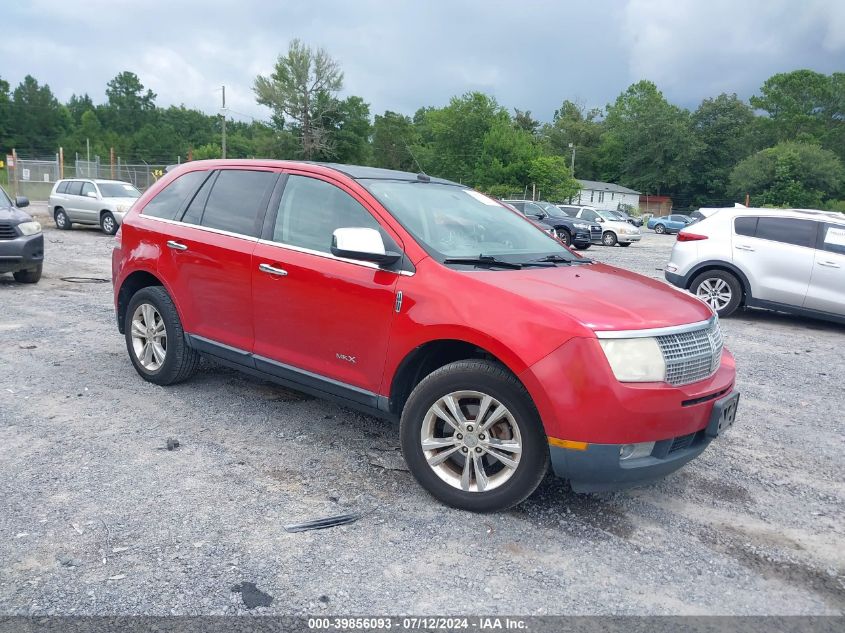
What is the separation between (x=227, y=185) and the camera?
497 cm

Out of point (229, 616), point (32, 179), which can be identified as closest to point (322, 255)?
point (229, 616)

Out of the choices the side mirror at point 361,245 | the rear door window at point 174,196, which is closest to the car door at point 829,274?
the side mirror at point 361,245

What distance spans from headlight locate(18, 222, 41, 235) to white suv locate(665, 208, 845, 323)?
9.55 m

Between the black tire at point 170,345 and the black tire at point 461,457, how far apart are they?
2253 mm

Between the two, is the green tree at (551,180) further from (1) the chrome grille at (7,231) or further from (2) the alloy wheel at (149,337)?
(2) the alloy wheel at (149,337)

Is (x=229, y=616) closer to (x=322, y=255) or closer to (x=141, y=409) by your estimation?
(x=322, y=255)

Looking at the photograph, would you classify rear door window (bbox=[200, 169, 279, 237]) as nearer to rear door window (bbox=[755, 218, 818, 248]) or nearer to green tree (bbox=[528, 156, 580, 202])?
rear door window (bbox=[755, 218, 818, 248])

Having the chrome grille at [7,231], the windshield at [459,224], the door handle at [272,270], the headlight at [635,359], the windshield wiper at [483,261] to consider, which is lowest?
the chrome grille at [7,231]

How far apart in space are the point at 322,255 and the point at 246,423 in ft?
4.55

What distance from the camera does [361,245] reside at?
367 cm

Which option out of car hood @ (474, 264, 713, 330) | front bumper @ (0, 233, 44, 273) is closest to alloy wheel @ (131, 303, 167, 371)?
car hood @ (474, 264, 713, 330)

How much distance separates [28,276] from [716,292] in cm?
1028

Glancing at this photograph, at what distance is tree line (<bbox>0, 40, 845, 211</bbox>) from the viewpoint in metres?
68.2

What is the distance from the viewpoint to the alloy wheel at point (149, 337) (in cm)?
530
